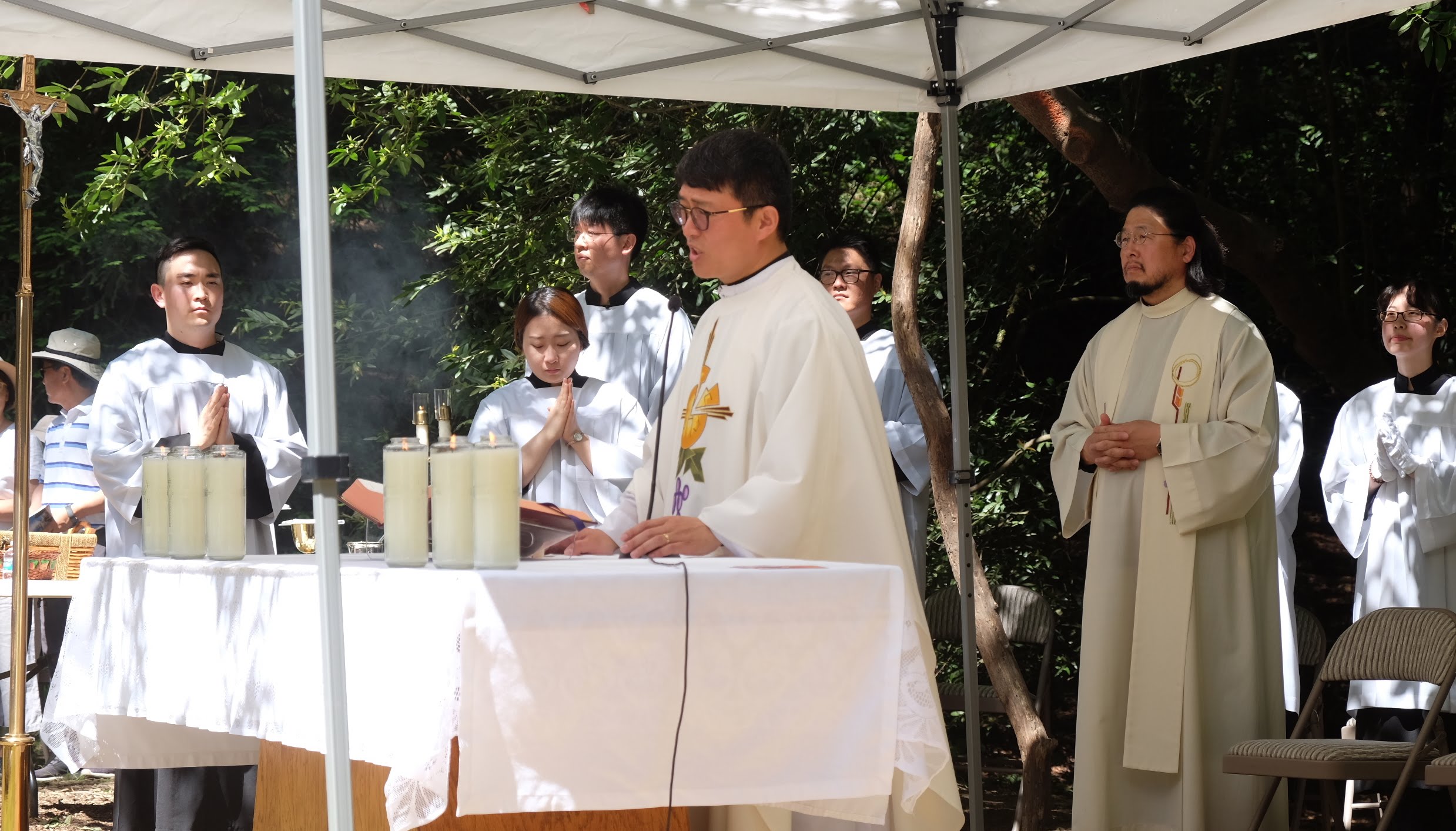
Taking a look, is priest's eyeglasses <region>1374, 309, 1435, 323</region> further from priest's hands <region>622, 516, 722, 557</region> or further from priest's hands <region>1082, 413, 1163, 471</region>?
priest's hands <region>622, 516, 722, 557</region>

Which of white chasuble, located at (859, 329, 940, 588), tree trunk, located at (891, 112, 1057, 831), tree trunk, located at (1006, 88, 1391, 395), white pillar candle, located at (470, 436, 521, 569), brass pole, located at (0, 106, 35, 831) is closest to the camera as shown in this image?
white pillar candle, located at (470, 436, 521, 569)

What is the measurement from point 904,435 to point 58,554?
10.5 feet

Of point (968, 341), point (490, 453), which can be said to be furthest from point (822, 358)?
point (968, 341)

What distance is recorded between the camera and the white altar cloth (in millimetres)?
2607

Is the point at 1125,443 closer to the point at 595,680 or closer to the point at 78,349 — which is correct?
the point at 595,680

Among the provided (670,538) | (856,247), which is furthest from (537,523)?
(856,247)

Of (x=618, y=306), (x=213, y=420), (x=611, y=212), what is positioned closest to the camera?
(x=213, y=420)

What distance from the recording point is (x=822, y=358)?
3.48 meters

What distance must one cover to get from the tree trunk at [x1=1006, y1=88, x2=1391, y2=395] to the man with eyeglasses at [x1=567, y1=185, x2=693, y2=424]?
236 cm

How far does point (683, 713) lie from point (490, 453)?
0.58m

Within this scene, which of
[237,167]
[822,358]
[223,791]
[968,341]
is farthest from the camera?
[968,341]

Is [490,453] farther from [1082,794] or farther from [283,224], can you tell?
[283,224]

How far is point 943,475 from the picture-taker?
19.8ft

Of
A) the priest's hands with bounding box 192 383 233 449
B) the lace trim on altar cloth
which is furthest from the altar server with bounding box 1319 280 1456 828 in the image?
the lace trim on altar cloth
